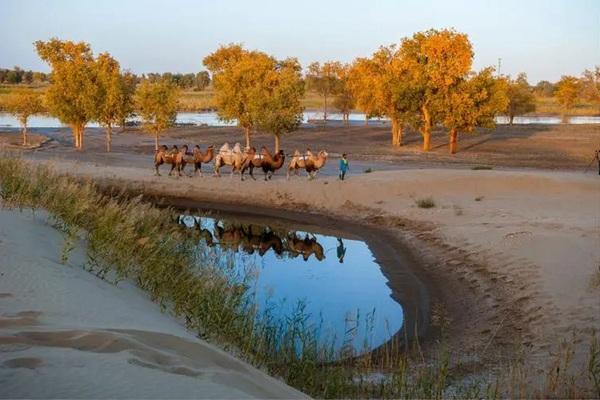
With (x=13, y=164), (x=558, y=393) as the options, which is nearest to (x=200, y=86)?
(x=13, y=164)

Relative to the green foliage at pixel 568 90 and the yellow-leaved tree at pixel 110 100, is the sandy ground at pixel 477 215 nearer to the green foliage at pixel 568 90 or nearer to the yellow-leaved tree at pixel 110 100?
the yellow-leaved tree at pixel 110 100

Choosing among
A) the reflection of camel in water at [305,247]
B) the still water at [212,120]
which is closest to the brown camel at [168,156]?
the reflection of camel in water at [305,247]

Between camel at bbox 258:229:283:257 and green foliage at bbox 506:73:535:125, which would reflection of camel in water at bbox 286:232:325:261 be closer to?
camel at bbox 258:229:283:257

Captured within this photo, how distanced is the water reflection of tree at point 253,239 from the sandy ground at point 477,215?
3.02 metres

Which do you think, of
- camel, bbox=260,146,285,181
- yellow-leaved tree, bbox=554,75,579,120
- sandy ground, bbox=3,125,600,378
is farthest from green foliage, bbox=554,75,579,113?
camel, bbox=260,146,285,181

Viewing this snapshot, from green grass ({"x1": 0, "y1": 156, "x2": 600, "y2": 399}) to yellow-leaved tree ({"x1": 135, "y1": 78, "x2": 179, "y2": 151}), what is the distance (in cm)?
3018

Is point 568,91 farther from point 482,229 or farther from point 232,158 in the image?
point 482,229

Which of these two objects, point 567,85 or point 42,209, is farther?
point 567,85

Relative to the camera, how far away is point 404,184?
2964 centimetres

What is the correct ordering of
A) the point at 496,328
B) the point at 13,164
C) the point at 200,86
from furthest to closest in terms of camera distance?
the point at 200,86
the point at 13,164
the point at 496,328

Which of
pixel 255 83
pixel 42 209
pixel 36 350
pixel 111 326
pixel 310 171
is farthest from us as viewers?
pixel 255 83

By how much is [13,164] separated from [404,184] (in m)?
16.9

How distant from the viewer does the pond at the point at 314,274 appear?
13.2 metres

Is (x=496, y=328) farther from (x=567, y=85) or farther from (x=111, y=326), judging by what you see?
(x=567, y=85)
